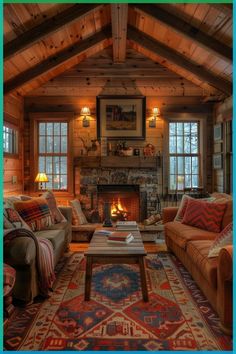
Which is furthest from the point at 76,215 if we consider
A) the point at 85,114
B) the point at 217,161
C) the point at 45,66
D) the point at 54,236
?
the point at 217,161

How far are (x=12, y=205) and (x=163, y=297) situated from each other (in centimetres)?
208

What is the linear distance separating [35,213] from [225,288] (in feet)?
8.18

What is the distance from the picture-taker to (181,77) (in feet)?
19.9

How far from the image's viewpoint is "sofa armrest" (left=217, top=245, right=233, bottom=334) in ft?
7.27

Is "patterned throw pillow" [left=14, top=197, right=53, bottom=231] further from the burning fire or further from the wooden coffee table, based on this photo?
the burning fire

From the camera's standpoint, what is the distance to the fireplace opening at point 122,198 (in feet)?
19.5

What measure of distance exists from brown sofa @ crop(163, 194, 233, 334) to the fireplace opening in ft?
4.86

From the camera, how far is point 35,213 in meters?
3.84

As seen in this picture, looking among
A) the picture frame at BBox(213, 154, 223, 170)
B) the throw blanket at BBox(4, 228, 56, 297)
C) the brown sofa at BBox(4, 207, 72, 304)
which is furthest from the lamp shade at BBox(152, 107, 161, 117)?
the brown sofa at BBox(4, 207, 72, 304)

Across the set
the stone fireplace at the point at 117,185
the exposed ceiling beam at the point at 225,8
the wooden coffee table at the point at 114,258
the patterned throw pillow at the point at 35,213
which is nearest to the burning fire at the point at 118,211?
the stone fireplace at the point at 117,185

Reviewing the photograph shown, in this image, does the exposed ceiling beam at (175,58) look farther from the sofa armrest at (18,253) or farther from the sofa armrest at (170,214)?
the sofa armrest at (18,253)

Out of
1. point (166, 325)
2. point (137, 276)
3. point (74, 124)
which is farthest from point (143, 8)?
point (166, 325)

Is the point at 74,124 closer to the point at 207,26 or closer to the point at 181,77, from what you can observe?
the point at 181,77

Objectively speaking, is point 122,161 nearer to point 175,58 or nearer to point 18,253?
point 175,58
